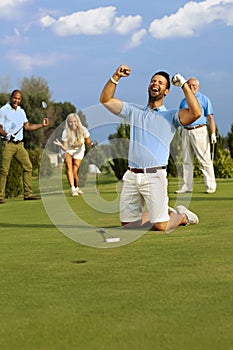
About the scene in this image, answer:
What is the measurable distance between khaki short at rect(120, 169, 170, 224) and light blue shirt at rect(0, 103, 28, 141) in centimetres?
532

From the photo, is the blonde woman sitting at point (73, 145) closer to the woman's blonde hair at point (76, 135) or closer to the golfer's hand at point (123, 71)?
the woman's blonde hair at point (76, 135)

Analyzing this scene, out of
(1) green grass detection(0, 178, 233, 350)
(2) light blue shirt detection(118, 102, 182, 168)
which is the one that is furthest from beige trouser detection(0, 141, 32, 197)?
(2) light blue shirt detection(118, 102, 182, 168)

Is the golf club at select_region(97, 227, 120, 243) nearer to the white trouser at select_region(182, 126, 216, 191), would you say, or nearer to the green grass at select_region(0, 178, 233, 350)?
the green grass at select_region(0, 178, 233, 350)

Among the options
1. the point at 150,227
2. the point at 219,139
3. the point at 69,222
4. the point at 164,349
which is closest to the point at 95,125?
the point at 150,227

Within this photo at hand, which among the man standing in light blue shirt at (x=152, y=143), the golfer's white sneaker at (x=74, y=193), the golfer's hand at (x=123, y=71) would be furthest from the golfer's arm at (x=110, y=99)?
the golfer's white sneaker at (x=74, y=193)

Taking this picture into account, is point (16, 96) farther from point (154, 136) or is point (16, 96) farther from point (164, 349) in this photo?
point (164, 349)

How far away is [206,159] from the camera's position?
12969mm

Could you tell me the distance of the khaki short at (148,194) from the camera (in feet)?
24.0

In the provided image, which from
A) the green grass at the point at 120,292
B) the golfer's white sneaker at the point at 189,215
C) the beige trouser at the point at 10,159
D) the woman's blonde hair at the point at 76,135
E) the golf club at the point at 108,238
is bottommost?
the green grass at the point at 120,292

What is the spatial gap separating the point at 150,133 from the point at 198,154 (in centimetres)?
581

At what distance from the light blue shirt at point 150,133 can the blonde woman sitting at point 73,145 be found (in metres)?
6.23

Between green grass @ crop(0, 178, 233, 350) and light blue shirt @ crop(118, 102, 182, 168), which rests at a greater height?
light blue shirt @ crop(118, 102, 182, 168)

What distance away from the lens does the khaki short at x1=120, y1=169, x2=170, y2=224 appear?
24.0ft

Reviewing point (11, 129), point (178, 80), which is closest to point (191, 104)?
point (178, 80)
